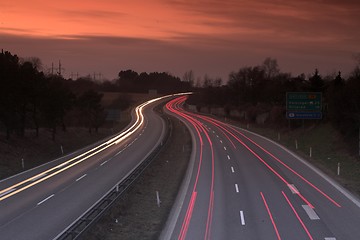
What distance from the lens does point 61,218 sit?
24141mm

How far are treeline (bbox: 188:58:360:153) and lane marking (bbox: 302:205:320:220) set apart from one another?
26787 mm

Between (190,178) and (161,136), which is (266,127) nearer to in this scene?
(161,136)

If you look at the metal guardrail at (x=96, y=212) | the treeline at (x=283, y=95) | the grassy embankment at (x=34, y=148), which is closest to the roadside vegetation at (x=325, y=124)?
the treeline at (x=283, y=95)

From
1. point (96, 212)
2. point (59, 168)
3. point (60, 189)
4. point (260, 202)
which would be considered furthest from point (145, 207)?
point (59, 168)

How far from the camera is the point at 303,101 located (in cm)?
6059

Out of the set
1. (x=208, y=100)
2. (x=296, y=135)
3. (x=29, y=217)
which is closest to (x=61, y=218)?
(x=29, y=217)

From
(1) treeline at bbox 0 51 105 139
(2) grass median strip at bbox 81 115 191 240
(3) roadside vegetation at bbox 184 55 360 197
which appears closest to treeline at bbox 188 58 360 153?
(3) roadside vegetation at bbox 184 55 360 197

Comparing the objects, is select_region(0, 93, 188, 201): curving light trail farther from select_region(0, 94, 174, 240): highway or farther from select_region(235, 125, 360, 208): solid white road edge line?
select_region(235, 125, 360, 208): solid white road edge line

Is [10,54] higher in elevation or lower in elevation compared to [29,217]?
higher

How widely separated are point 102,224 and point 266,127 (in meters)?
66.4

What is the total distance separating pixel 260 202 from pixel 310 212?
3.48 metres

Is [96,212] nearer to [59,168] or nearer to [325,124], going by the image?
[59,168]

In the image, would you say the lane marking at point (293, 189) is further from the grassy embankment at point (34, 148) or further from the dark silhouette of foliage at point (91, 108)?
the dark silhouette of foliage at point (91, 108)

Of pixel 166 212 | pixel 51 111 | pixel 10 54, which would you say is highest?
pixel 10 54
